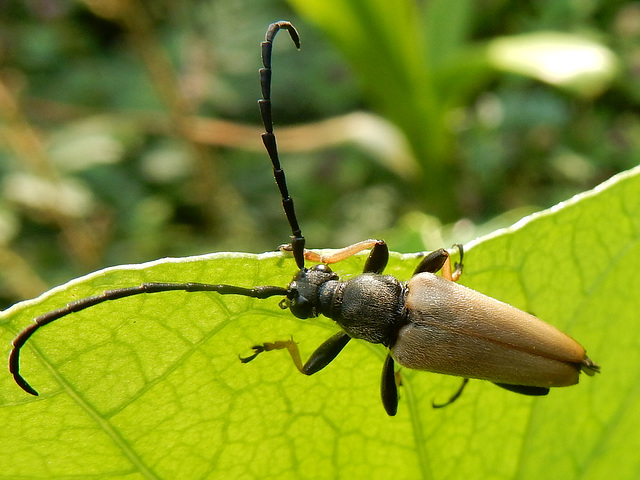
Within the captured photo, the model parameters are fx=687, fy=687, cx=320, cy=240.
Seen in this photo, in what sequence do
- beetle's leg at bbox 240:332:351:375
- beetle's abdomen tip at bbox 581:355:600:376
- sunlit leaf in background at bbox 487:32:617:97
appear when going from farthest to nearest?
sunlit leaf in background at bbox 487:32:617:97
beetle's abdomen tip at bbox 581:355:600:376
beetle's leg at bbox 240:332:351:375

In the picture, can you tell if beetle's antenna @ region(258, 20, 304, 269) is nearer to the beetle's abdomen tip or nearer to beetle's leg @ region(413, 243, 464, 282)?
beetle's leg @ region(413, 243, 464, 282)

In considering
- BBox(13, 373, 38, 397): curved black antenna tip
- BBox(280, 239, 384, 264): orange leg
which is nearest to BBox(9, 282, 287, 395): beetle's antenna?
BBox(13, 373, 38, 397): curved black antenna tip

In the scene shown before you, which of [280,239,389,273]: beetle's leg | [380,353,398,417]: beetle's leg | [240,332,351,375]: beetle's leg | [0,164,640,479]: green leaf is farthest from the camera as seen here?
[280,239,389,273]: beetle's leg

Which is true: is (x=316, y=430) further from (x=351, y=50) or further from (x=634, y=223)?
(x=351, y=50)

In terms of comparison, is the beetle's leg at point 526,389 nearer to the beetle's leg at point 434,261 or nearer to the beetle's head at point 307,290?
the beetle's leg at point 434,261

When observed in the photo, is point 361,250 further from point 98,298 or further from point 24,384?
point 24,384

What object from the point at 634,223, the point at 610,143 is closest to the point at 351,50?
the point at 610,143
